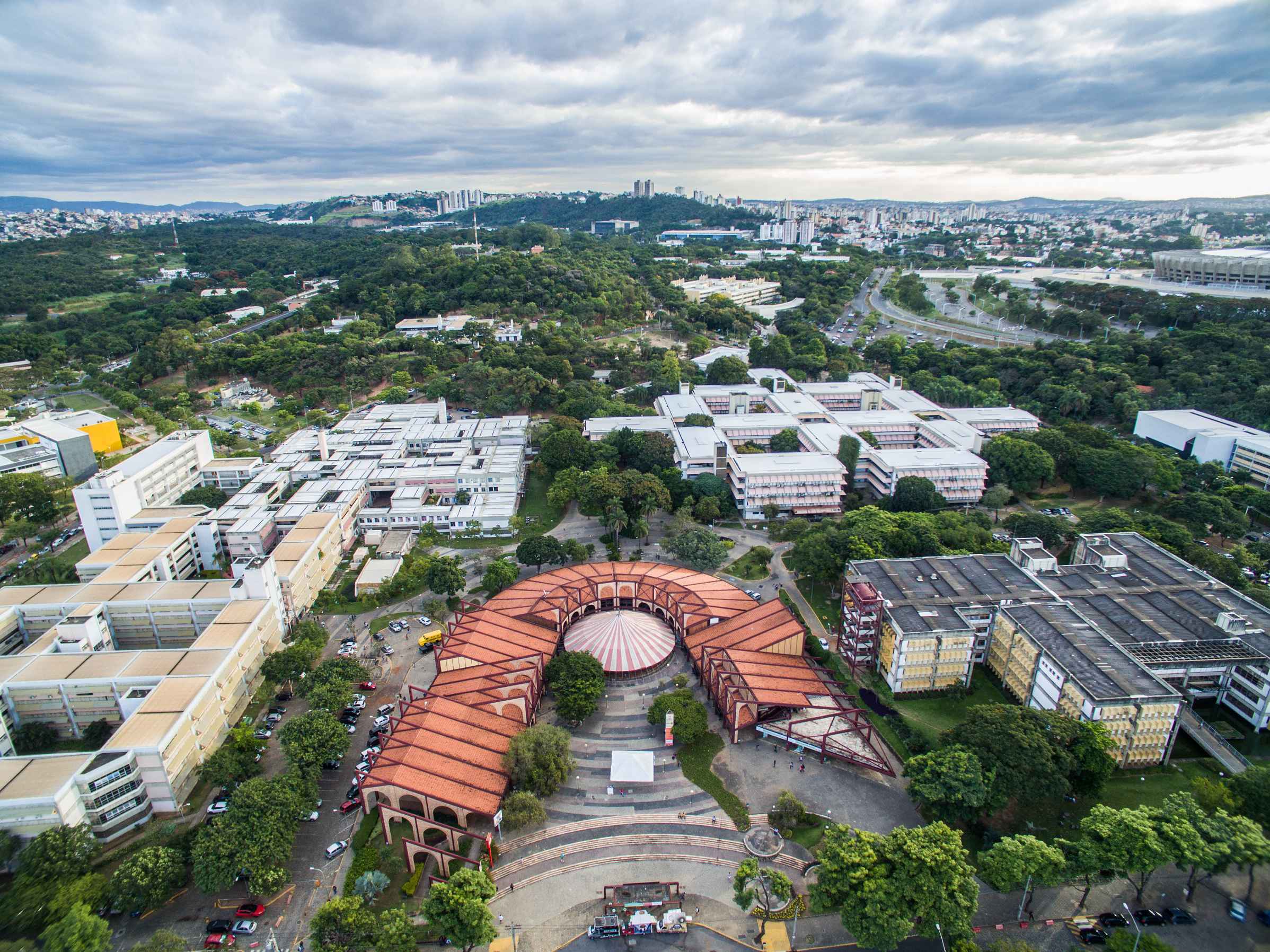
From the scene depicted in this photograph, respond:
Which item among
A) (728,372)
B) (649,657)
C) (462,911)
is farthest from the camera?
(728,372)

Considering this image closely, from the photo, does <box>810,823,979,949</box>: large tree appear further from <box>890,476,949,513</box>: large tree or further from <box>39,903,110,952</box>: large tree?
<box>890,476,949,513</box>: large tree

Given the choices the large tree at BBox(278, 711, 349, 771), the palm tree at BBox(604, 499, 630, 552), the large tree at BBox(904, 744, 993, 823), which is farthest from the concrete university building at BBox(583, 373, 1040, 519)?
the large tree at BBox(278, 711, 349, 771)

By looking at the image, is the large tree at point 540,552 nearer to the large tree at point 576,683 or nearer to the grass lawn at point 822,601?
the large tree at point 576,683

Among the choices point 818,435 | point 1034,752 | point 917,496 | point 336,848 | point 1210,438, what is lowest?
point 336,848

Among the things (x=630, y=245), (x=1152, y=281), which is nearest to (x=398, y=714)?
(x=1152, y=281)

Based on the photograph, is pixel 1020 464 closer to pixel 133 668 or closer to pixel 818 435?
pixel 818 435

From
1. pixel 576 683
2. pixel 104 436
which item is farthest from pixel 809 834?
pixel 104 436
